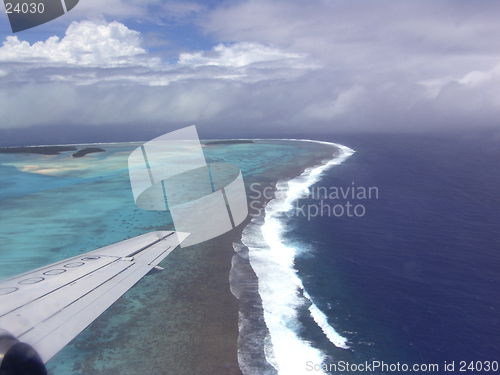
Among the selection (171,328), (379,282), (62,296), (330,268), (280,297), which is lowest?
(379,282)

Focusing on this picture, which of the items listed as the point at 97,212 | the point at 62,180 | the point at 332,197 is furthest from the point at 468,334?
the point at 62,180

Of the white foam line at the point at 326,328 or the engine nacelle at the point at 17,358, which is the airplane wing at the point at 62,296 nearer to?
the engine nacelle at the point at 17,358

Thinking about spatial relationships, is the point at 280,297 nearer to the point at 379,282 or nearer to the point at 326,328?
the point at 326,328

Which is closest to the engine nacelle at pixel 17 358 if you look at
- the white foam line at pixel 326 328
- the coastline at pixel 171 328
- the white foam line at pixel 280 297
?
the coastline at pixel 171 328

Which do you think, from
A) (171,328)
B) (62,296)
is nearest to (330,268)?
(171,328)

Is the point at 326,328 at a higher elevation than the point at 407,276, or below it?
higher

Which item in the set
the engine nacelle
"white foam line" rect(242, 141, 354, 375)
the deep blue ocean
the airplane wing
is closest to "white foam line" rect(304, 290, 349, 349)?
"white foam line" rect(242, 141, 354, 375)

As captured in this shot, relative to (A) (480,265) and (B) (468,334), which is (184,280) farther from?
(A) (480,265)
